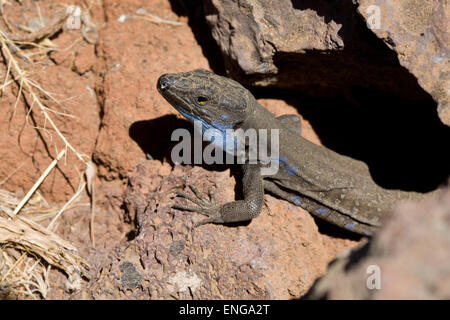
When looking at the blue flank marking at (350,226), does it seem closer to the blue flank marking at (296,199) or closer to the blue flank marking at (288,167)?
the blue flank marking at (296,199)

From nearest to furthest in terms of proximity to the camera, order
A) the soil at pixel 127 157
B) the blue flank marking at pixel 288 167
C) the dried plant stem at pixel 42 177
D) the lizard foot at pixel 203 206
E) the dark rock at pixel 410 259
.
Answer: the dark rock at pixel 410 259 < the soil at pixel 127 157 < the lizard foot at pixel 203 206 < the blue flank marking at pixel 288 167 < the dried plant stem at pixel 42 177

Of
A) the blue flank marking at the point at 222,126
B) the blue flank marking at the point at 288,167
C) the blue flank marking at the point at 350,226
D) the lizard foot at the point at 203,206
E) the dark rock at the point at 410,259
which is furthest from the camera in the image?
the blue flank marking at the point at 350,226

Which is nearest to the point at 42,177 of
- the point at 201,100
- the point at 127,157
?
the point at 127,157

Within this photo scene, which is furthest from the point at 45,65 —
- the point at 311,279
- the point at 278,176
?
the point at 311,279

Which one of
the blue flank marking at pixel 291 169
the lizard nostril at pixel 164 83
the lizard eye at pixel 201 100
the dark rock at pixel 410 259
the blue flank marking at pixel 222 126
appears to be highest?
the dark rock at pixel 410 259

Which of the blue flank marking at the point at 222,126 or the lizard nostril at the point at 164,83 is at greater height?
the lizard nostril at the point at 164,83

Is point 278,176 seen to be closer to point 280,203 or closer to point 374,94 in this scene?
point 280,203

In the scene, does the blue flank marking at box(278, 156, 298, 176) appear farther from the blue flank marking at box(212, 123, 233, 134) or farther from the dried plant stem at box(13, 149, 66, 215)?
the dried plant stem at box(13, 149, 66, 215)

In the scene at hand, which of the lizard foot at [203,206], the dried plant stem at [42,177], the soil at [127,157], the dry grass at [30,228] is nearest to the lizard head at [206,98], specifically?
the soil at [127,157]

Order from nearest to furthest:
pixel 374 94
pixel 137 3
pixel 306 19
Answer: pixel 306 19
pixel 374 94
pixel 137 3
